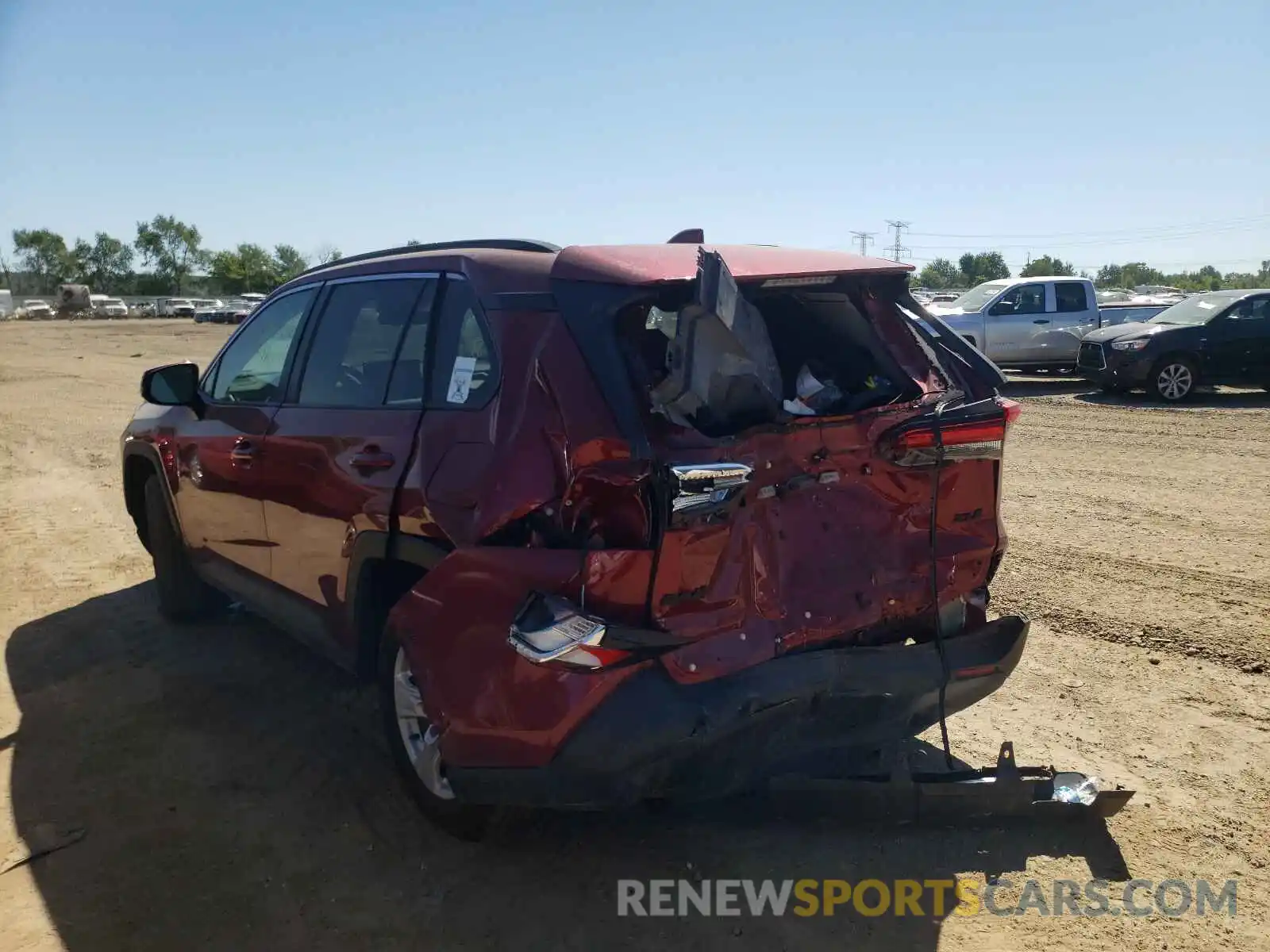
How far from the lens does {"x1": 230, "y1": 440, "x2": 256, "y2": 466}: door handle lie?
14.0ft

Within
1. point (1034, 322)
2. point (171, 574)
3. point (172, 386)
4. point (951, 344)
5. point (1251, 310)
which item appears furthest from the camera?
point (1034, 322)

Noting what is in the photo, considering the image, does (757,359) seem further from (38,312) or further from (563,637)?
(38,312)

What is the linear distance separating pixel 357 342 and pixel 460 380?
0.86 metres

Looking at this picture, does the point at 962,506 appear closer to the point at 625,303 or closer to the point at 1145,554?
the point at 625,303

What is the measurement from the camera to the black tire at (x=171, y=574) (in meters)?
5.46

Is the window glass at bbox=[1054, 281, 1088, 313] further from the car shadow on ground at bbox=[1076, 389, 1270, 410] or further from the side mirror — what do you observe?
the side mirror

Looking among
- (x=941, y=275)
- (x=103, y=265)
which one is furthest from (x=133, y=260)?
(x=941, y=275)

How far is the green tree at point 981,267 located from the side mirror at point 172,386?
7248 centimetres

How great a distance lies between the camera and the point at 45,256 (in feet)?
379

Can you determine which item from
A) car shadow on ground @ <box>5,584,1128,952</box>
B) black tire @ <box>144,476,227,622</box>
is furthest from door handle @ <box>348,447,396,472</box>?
black tire @ <box>144,476,227,622</box>

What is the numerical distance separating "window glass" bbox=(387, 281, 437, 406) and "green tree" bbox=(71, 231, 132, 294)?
12434 centimetres

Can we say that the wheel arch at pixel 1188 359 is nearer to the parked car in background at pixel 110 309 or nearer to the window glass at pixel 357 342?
the window glass at pixel 357 342

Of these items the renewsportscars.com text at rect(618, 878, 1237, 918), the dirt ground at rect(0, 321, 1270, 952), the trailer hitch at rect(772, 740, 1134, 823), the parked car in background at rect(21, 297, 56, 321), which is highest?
the parked car in background at rect(21, 297, 56, 321)

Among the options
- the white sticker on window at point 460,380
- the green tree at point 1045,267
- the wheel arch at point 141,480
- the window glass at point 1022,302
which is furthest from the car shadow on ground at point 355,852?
the green tree at point 1045,267
